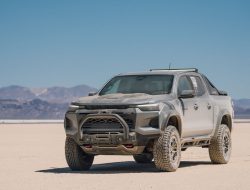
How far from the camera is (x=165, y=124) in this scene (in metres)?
14.0

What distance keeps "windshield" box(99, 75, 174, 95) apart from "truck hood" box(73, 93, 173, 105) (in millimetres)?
531

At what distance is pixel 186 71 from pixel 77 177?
3.98m

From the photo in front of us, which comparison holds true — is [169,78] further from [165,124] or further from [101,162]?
[101,162]

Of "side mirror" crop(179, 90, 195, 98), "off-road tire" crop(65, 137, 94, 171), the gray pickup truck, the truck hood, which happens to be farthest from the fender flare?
"off-road tire" crop(65, 137, 94, 171)

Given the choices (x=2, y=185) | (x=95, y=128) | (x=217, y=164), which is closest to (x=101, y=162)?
(x=217, y=164)

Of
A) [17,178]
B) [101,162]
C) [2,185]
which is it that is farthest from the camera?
[101,162]

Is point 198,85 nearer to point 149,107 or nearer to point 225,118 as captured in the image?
point 225,118

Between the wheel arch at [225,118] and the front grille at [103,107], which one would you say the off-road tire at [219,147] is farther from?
the front grille at [103,107]

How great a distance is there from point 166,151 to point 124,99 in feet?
4.12

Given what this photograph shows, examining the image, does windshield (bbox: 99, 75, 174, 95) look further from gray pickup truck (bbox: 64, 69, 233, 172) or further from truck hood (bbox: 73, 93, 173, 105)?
truck hood (bbox: 73, 93, 173, 105)

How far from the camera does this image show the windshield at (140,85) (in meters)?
15.1

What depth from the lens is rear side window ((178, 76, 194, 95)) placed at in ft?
50.5

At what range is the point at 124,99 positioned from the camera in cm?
1402

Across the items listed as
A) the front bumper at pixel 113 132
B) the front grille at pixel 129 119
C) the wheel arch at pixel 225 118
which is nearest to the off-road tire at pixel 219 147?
the wheel arch at pixel 225 118
